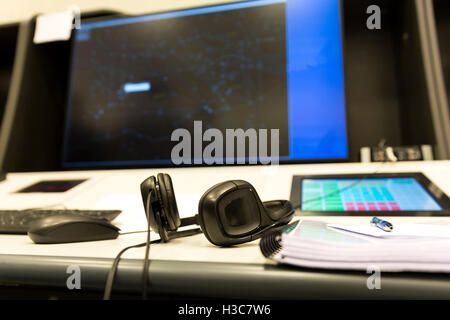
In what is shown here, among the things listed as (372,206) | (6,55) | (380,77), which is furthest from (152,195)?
(6,55)

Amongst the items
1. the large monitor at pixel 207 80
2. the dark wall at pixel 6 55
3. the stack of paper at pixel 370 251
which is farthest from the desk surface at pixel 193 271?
the dark wall at pixel 6 55

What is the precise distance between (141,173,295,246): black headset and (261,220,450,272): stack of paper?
0.28 feet

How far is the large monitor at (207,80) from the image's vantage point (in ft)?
2.92

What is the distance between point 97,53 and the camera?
110cm

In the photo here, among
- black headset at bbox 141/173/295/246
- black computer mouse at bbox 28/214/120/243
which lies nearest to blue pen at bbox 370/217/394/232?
black headset at bbox 141/173/295/246

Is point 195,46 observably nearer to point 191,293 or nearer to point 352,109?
point 352,109

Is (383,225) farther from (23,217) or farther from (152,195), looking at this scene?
(23,217)

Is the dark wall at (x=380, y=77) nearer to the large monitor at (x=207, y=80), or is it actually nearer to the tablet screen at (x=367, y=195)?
the large monitor at (x=207, y=80)

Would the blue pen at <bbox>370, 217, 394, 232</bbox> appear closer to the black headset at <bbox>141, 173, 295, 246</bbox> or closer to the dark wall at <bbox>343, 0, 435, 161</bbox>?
the black headset at <bbox>141, 173, 295, 246</bbox>

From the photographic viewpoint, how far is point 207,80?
985mm

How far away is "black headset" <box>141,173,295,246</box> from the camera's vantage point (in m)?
0.42

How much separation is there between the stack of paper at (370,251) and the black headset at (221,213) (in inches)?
3.4

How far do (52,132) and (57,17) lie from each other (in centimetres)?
43

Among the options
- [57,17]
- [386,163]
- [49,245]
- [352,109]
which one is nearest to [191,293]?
[49,245]
